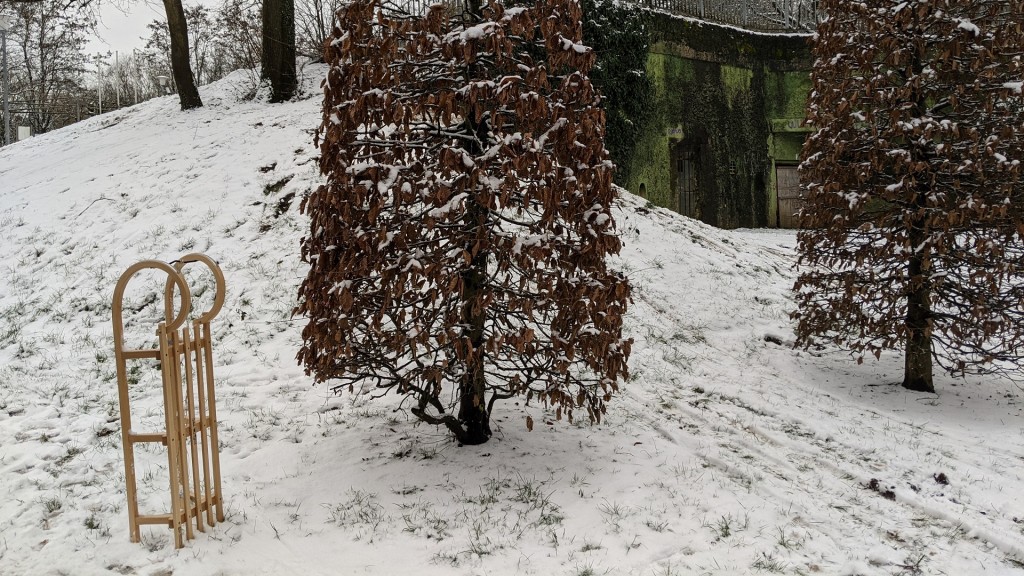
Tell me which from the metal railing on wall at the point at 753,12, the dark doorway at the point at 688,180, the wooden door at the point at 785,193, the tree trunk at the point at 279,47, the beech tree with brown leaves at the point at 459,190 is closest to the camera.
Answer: the beech tree with brown leaves at the point at 459,190

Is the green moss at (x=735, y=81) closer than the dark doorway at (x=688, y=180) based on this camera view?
No

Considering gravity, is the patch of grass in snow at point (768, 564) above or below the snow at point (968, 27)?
below

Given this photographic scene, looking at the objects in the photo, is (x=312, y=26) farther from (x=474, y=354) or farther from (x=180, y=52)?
(x=474, y=354)

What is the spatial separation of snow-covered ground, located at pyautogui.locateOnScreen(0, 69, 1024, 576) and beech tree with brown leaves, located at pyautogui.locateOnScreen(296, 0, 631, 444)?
32.5 inches

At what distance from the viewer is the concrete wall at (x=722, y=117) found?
15797 mm

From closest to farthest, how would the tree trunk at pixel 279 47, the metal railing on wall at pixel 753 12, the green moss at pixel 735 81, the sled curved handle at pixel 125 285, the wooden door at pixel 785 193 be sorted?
1. the sled curved handle at pixel 125 285
2. the tree trunk at pixel 279 47
3. the metal railing on wall at pixel 753 12
4. the green moss at pixel 735 81
5. the wooden door at pixel 785 193

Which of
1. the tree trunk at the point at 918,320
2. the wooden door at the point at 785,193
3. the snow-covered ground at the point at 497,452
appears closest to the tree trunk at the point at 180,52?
the snow-covered ground at the point at 497,452

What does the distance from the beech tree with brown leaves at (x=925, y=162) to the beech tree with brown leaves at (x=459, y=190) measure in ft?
11.9

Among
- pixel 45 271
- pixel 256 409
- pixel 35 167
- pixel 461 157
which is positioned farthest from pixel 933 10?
pixel 35 167

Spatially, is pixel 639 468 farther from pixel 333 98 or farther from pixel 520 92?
pixel 333 98

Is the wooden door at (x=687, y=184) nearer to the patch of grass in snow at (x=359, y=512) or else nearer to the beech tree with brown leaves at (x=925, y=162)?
the beech tree with brown leaves at (x=925, y=162)

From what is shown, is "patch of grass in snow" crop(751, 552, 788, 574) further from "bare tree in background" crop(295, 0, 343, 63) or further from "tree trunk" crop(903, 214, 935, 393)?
"bare tree in background" crop(295, 0, 343, 63)

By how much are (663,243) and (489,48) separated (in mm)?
6855

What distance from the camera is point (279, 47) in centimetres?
1373
